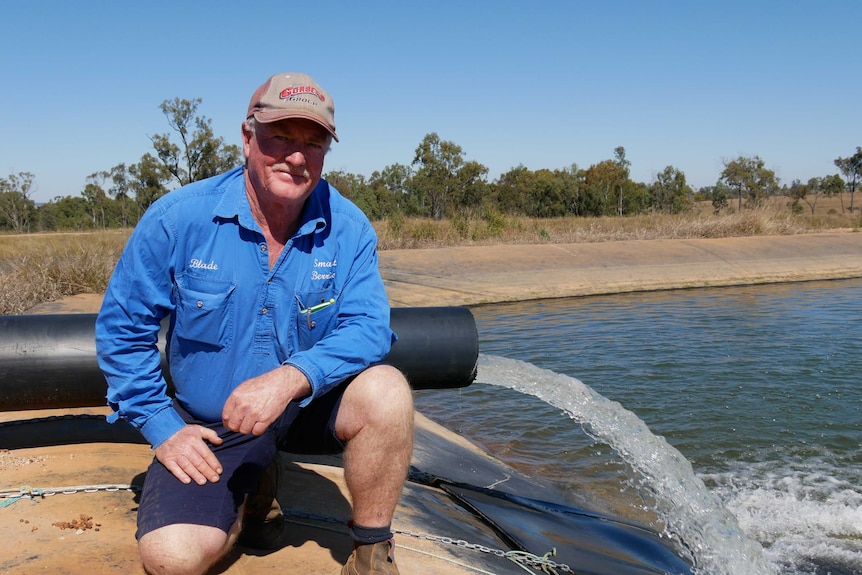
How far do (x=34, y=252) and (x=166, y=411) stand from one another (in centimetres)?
889

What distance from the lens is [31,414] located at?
4.25m

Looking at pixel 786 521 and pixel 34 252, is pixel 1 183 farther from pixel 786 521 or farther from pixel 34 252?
pixel 786 521

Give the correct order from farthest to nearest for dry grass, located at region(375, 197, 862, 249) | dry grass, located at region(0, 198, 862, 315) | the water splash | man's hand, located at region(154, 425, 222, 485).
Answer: dry grass, located at region(375, 197, 862, 249), dry grass, located at region(0, 198, 862, 315), the water splash, man's hand, located at region(154, 425, 222, 485)

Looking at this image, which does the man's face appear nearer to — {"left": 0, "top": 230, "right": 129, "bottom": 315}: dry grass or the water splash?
the water splash

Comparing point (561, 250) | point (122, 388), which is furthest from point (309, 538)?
point (561, 250)

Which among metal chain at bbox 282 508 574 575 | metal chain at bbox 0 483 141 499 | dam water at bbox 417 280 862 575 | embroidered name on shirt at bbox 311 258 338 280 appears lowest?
dam water at bbox 417 280 862 575

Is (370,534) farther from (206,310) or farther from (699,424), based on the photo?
(699,424)

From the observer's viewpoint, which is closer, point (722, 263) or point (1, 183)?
point (722, 263)

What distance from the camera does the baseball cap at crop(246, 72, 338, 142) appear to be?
2.46m

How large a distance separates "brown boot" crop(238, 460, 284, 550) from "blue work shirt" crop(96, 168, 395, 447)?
35 cm

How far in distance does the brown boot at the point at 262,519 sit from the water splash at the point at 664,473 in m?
2.20

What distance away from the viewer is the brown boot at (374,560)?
2.42m

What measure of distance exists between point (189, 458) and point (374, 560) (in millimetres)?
664

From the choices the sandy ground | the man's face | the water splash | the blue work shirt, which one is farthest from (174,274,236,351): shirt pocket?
the sandy ground
